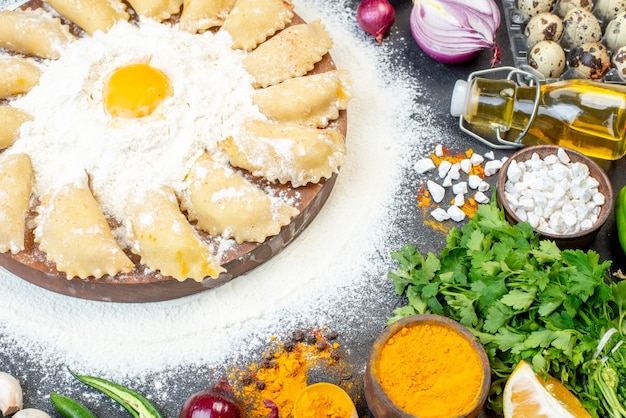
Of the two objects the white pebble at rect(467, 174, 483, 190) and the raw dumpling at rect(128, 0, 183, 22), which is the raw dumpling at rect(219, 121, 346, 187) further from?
the raw dumpling at rect(128, 0, 183, 22)

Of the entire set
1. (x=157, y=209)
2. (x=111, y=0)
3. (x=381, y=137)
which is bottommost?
(x=381, y=137)

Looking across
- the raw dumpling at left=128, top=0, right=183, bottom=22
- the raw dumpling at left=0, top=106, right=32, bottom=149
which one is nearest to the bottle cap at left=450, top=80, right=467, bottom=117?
the raw dumpling at left=128, top=0, right=183, bottom=22

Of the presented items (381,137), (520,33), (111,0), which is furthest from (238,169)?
(520,33)

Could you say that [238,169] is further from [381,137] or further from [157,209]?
[381,137]

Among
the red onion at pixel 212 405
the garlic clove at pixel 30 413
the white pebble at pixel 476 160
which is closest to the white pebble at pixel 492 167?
the white pebble at pixel 476 160

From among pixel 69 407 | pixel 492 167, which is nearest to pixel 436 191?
pixel 492 167
